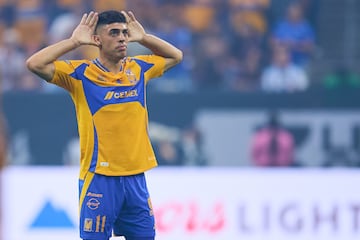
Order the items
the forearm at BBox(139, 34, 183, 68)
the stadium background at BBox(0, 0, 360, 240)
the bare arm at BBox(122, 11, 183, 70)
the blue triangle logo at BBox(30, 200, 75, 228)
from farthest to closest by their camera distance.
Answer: the stadium background at BBox(0, 0, 360, 240) < the blue triangle logo at BBox(30, 200, 75, 228) < the forearm at BBox(139, 34, 183, 68) < the bare arm at BBox(122, 11, 183, 70)

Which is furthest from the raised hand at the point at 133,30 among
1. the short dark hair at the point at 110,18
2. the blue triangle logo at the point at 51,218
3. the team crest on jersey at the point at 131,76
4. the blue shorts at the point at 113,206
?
the blue triangle logo at the point at 51,218

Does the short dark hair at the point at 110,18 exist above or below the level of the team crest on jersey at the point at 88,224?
above

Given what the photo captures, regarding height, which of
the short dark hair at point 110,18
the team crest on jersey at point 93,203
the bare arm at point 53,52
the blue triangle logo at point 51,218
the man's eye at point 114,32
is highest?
the short dark hair at point 110,18

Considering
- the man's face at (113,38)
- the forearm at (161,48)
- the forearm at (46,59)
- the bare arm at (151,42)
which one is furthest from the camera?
the forearm at (161,48)

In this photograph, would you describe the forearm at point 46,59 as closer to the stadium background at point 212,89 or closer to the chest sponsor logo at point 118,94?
the chest sponsor logo at point 118,94

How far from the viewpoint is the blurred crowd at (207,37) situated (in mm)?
14297

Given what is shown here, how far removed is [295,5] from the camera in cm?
1451

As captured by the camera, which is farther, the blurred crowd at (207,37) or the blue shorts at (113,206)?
the blurred crowd at (207,37)

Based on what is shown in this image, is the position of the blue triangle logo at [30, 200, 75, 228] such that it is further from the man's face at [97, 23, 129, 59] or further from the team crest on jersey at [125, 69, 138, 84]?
the man's face at [97, 23, 129, 59]

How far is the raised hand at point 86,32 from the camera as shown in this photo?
7.20 meters

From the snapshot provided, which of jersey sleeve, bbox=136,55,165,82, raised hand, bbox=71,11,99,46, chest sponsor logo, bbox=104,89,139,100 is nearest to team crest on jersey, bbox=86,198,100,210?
chest sponsor logo, bbox=104,89,139,100

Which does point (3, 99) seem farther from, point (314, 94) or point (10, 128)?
point (314, 94)

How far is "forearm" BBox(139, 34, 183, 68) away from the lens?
7594 millimetres

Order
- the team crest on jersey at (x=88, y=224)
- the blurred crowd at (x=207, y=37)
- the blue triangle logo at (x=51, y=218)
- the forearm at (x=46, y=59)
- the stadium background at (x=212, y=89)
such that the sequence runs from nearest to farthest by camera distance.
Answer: the forearm at (x=46, y=59), the team crest on jersey at (x=88, y=224), the blue triangle logo at (x=51, y=218), the stadium background at (x=212, y=89), the blurred crowd at (x=207, y=37)
